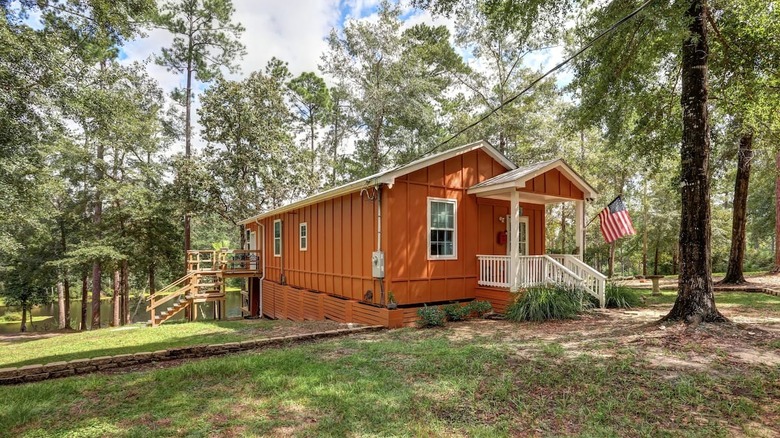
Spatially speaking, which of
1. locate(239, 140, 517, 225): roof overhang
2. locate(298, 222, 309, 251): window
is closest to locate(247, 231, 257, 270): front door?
locate(298, 222, 309, 251): window

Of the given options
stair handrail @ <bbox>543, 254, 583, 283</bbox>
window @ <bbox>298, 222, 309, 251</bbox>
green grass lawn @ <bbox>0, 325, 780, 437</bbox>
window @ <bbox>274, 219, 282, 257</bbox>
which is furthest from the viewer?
window @ <bbox>274, 219, 282, 257</bbox>

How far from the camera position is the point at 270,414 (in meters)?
3.70

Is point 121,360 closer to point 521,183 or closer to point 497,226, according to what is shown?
point 521,183

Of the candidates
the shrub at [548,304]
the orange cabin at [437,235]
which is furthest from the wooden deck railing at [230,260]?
the shrub at [548,304]

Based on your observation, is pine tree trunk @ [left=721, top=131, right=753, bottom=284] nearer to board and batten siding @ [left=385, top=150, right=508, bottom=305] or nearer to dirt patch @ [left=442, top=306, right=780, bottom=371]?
dirt patch @ [left=442, top=306, right=780, bottom=371]

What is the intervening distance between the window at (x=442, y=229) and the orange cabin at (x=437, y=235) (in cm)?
2

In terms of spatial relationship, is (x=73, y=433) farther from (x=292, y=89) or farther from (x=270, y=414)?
(x=292, y=89)

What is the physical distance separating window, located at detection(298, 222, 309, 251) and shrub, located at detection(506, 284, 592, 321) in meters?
6.90

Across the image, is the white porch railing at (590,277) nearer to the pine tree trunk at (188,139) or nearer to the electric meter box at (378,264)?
the electric meter box at (378,264)

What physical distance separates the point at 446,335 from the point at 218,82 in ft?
63.3

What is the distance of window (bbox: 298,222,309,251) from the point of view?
12708 mm

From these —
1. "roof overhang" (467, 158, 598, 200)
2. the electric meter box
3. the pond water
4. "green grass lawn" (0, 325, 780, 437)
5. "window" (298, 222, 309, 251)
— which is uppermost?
"roof overhang" (467, 158, 598, 200)

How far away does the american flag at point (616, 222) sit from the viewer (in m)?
9.75

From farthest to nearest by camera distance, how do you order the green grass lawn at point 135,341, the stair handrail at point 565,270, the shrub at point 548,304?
1. the stair handrail at point 565,270
2. the green grass lawn at point 135,341
3. the shrub at point 548,304
